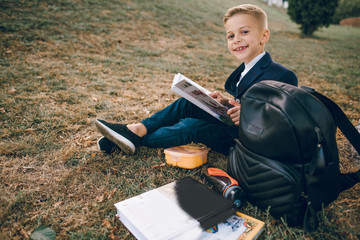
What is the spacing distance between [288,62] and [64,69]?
5548 millimetres

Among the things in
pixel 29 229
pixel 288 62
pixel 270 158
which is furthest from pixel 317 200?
pixel 288 62

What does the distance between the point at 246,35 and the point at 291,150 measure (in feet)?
3.45

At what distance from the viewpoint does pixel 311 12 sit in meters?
11.5

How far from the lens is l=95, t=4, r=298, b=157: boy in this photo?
70.1 inches

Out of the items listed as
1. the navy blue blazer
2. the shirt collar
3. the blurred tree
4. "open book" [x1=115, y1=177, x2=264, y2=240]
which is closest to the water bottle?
"open book" [x1=115, y1=177, x2=264, y2=240]

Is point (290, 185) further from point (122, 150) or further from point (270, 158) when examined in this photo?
point (122, 150)

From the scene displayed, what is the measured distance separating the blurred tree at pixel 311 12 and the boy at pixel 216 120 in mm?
12232

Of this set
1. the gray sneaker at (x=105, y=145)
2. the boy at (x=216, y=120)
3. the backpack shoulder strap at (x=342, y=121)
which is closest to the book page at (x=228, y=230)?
the boy at (x=216, y=120)

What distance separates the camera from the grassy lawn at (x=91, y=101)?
142cm

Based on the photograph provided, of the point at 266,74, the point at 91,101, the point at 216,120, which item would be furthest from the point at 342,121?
the point at 91,101

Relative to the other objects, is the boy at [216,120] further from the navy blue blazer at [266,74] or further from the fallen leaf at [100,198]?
the fallen leaf at [100,198]

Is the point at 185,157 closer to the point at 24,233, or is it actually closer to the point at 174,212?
the point at 174,212

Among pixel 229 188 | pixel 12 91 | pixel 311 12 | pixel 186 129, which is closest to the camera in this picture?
pixel 229 188

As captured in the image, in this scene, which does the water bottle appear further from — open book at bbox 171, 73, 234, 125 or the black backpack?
open book at bbox 171, 73, 234, 125
